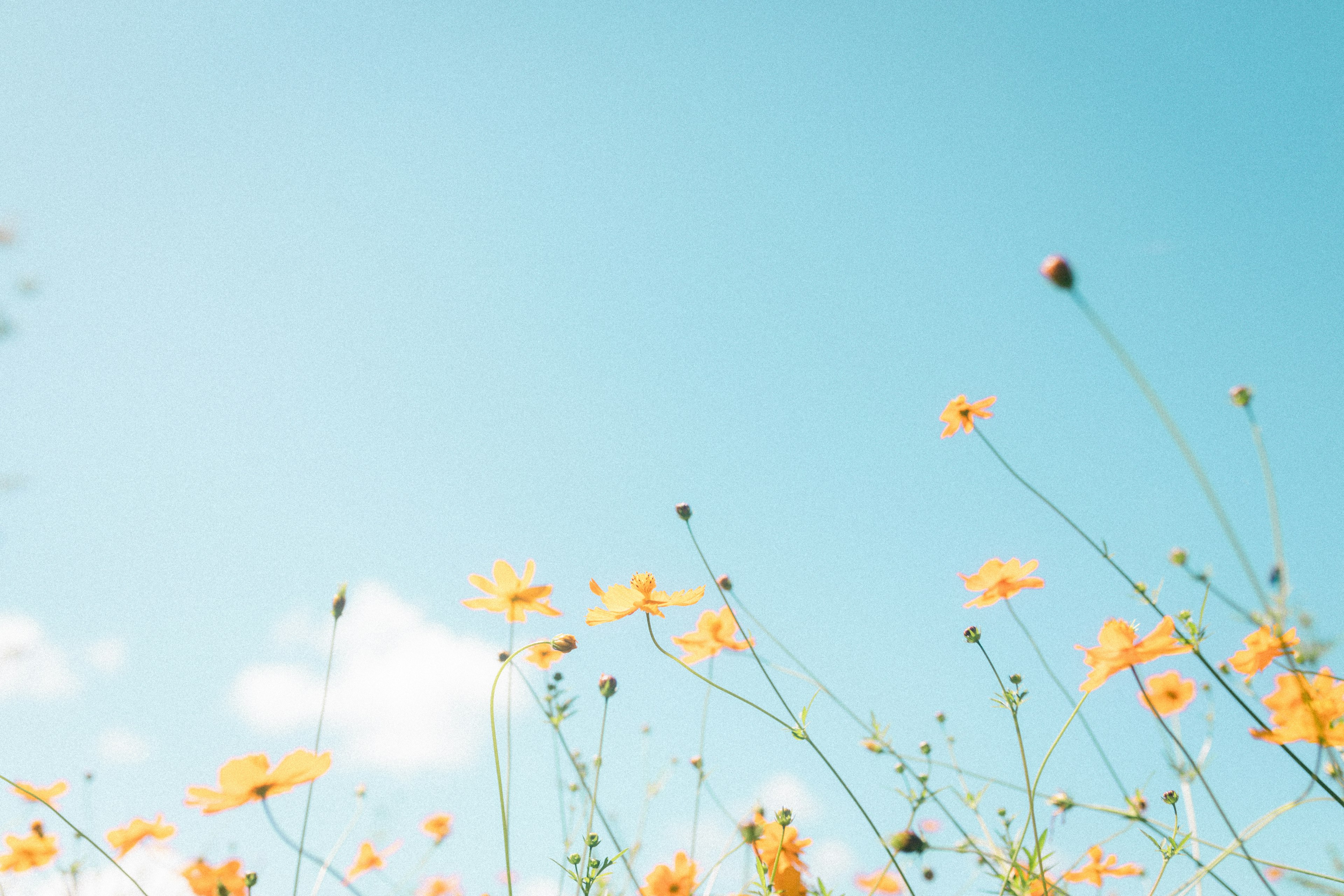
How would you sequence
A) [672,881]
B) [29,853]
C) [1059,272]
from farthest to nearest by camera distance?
1. [29,853]
2. [672,881]
3. [1059,272]

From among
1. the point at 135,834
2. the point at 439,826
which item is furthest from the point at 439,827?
the point at 135,834

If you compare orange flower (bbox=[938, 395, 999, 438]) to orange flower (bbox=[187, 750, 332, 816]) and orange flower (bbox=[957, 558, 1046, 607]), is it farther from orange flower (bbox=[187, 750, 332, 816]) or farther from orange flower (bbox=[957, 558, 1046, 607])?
orange flower (bbox=[187, 750, 332, 816])

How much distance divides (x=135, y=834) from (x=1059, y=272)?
7.27ft

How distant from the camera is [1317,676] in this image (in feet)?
4.09

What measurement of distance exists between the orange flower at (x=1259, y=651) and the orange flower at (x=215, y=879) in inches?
69.7

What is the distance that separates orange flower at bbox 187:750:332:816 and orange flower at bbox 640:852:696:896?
2.91ft

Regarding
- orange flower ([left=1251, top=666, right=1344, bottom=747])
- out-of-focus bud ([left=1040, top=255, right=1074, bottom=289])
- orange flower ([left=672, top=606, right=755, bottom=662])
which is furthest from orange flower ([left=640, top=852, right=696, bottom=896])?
out-of-focus bud ([left=1040, top=255, right=1074, bottom=289])

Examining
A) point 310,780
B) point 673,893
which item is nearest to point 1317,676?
point 673,893

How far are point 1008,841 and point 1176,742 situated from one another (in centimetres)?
60

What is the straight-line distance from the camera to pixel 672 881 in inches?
69.1

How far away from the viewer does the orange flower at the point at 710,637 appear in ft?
6.94

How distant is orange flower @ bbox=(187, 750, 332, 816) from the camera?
46.4 inches

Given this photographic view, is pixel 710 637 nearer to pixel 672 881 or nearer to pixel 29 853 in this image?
pixel 672 881

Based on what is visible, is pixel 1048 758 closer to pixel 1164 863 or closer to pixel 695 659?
pixel 1164 863
